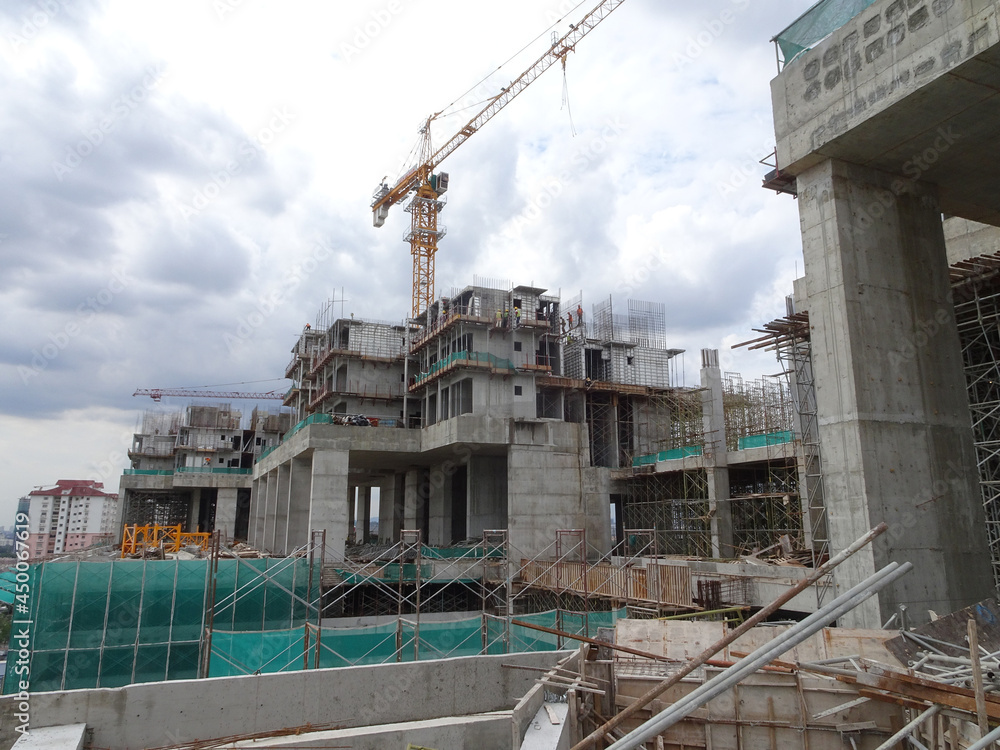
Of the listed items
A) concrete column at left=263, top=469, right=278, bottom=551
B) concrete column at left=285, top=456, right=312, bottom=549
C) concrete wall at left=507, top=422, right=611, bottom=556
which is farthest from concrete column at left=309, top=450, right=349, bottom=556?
concrete column at left=263, top=469, right=278, bottom=551

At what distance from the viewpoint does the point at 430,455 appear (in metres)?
39.2

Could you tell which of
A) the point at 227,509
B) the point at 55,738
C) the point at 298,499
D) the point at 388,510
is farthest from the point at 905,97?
the point at 227,509

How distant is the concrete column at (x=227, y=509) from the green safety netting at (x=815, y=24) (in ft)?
202

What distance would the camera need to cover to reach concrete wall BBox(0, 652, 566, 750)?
10148mm

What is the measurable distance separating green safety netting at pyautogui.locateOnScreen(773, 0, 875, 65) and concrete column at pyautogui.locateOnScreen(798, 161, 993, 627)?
2979mm

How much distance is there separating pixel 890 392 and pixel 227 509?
6215cm

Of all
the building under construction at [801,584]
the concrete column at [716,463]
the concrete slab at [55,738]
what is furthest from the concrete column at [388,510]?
the concrete slab at [55,738]

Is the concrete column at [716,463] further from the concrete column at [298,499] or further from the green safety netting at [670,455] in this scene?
the concrete column at [298,499]

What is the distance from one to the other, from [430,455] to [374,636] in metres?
20.0

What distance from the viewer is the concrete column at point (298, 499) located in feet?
129

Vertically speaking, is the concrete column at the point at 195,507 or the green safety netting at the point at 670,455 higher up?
the green safety netting at the point at 670,455

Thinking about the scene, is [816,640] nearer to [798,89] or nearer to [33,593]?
[798,89]

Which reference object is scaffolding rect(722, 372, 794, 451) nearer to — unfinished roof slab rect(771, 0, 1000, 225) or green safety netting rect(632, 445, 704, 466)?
green safety netting rect(632, 445, 704, 466)

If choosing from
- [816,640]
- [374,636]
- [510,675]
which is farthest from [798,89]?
[374,636]
